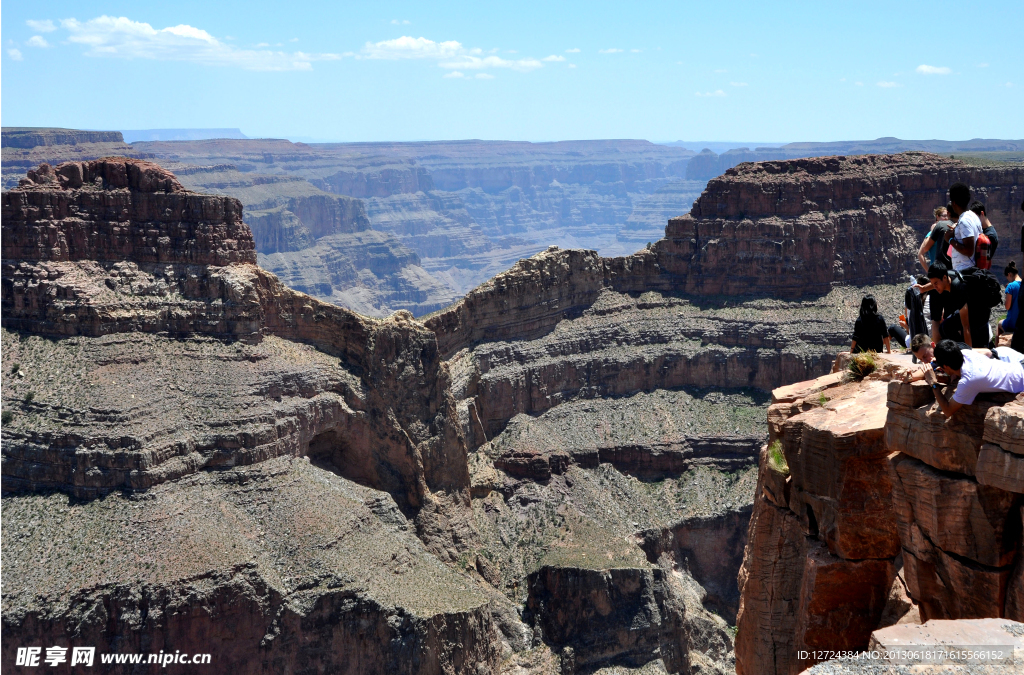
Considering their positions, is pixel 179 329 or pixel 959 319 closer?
pixel 959 319

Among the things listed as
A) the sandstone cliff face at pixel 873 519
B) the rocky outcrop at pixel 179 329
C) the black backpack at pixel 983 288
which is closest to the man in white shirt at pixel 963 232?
the black backpack at pixel 983 288

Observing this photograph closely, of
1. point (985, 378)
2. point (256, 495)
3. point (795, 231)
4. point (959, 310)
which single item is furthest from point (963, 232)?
point (795, 231)

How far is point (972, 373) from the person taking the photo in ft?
69.2

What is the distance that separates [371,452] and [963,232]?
164 feet

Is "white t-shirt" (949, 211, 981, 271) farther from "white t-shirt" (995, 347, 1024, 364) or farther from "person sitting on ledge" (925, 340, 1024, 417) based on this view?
"person sitting on ledge" (925, 340, 1024, 417)

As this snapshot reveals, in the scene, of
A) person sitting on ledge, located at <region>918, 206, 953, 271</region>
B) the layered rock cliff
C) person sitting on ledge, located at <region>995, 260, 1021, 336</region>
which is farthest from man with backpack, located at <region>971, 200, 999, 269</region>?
the layered rock cliff

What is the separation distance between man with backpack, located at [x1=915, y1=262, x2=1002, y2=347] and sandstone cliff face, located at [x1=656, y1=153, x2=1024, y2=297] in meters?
76.7

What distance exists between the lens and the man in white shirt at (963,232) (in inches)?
1085

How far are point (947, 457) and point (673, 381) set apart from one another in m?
74.3

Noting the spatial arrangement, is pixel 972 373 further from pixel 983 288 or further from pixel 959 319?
pixel 959 319

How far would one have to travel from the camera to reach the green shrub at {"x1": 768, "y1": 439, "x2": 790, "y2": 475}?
28094 millimetres

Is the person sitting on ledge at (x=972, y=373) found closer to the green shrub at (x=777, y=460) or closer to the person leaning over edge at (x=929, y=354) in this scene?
the person leaning over edge at (x=929, y=354)

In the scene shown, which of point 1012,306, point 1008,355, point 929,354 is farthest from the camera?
point 1012,306

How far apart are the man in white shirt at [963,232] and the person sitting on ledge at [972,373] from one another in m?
6.49
